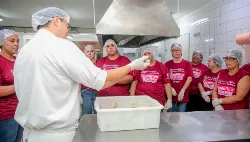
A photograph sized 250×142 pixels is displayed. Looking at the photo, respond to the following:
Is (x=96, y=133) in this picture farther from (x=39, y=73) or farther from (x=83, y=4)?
(x=83, y=4)

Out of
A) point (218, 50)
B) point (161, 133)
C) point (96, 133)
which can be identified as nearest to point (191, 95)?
point (218, 50)

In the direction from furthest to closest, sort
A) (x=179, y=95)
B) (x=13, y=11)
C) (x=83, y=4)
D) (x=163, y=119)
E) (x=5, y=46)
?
(x=13, y=11)
(x=83, y=4)
(x=179, y=95)
(x=5, y=46)
(x=163, y=119)

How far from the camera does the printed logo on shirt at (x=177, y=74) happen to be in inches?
107

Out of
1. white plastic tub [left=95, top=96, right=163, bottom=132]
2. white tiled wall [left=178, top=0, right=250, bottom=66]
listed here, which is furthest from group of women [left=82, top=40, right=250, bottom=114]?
white plastic tub [left=95, top=96, right=163, bottom=132]

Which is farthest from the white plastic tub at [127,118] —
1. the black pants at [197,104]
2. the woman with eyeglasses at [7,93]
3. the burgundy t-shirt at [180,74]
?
the black pants at [197,104]

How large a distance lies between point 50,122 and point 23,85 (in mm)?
270

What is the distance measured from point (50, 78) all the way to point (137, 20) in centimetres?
83

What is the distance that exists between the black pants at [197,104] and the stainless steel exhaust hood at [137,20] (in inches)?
58.1

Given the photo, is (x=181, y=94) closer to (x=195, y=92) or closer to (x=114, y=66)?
(x=195, y=92)

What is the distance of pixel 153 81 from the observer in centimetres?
242

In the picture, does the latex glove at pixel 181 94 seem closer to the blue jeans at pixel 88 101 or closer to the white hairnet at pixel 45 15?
the blue jeans at pixel 88 101

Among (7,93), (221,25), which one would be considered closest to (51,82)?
(7,93)

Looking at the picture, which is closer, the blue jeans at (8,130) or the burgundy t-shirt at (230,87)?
the blue jeans at (8,130)

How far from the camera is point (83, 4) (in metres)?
4.02
